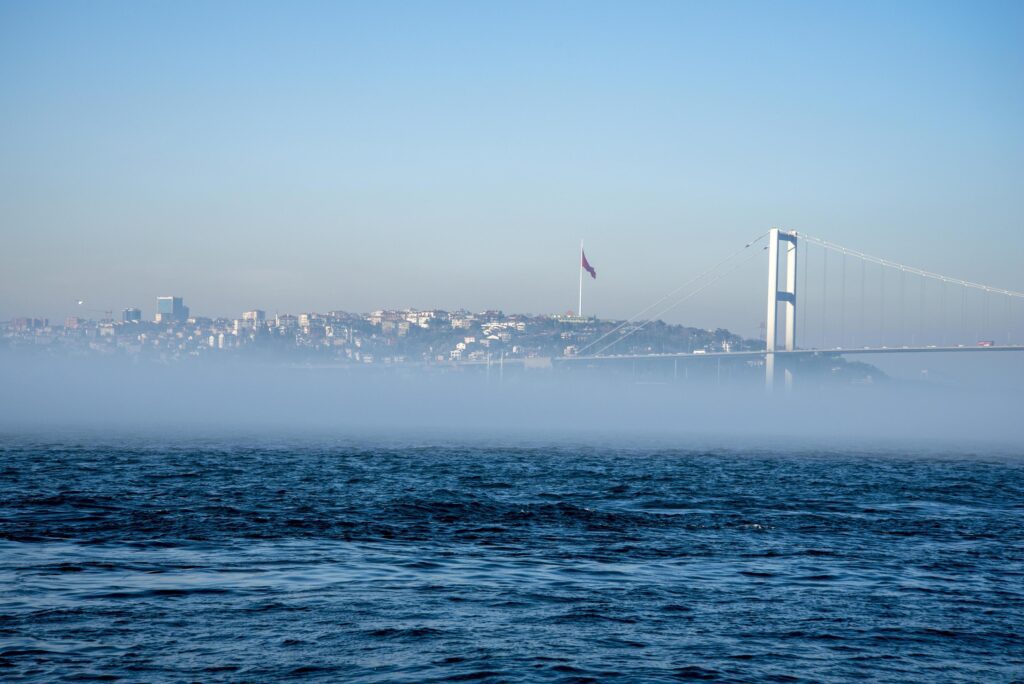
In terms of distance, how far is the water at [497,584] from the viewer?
12.0 metres

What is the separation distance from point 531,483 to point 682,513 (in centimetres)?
1110

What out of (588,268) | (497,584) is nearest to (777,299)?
(588,268)

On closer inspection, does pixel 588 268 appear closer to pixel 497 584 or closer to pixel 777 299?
pixel 777 299

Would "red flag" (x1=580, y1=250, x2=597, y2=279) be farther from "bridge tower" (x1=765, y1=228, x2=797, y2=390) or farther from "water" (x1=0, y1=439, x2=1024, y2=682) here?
"water" (x1=0, y1=439, x2=1024, y2=682)

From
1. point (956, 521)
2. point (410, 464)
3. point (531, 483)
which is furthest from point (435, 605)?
point (410, 464)

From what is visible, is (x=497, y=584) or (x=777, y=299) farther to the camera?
(x=777, y=299)

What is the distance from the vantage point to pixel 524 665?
1191cm

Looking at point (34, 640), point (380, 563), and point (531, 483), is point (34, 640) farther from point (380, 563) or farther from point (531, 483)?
point (531, 483)

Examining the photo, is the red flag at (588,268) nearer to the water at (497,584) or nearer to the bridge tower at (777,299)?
the bridge tower at (777,299)

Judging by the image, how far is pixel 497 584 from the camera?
16969mm

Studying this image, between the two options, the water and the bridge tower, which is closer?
the water

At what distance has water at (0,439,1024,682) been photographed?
1203cm

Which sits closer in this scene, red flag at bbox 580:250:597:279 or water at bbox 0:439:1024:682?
water at bbox 0:439:1024:682

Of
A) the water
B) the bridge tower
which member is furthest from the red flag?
the water
